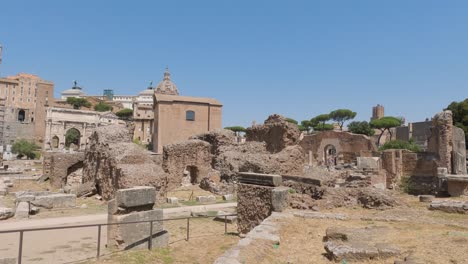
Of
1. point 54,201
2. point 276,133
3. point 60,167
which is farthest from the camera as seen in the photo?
point 60,167

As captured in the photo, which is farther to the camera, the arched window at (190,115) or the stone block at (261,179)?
the arched window at (190,115)

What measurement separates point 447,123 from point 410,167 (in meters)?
3.73

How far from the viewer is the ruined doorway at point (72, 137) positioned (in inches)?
2774

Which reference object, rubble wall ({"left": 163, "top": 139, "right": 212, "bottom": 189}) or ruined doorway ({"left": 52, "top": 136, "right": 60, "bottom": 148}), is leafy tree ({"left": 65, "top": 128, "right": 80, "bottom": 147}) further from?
rubble wall ({"left": 163, "top": 139, "right": 212, "bottom": 189})

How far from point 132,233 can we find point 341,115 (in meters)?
67.1

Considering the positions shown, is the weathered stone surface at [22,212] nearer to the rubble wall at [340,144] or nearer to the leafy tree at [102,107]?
the rubble wall at [340,144]

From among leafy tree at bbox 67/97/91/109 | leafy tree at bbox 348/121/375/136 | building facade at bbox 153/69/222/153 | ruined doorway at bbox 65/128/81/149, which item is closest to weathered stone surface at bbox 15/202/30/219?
building facade at bbox 153/69/222/153

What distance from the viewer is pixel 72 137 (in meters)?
71.3

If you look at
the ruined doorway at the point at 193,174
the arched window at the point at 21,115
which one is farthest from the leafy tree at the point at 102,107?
the ruined doorway at the point at 193,174

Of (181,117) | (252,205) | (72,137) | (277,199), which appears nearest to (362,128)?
(181,117)

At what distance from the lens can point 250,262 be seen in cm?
455

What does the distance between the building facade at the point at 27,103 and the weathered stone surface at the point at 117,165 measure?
69.6m

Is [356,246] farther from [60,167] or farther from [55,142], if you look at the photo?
[55,142]

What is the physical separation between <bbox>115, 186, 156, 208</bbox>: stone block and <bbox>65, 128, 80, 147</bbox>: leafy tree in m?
70.3
